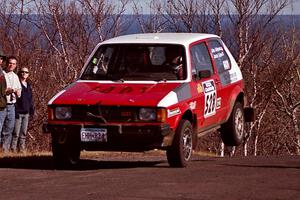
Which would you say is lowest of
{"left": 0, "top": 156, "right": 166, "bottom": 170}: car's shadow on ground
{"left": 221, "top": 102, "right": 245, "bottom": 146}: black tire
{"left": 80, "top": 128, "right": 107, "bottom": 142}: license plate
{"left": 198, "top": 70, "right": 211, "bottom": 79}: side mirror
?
{"left": 0, "top": 156, "right": 166, "bottom": 170}: car's shadow on ground

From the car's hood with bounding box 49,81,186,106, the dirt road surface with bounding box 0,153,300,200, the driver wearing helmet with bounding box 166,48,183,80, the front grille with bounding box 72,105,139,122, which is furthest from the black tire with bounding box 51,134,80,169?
the driver wearing helmet with bounding box 166,48,183,80

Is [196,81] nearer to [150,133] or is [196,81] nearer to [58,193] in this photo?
[150,133]

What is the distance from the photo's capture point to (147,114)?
32.3 ft

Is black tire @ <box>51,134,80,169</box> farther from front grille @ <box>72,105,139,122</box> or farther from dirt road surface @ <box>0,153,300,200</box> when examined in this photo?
front grille @ <box>72,105,139,122</box>

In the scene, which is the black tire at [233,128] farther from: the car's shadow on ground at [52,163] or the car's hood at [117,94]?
the car's hood at [117,94]

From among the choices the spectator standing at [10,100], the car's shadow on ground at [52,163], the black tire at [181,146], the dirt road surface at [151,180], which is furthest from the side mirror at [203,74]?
the spectator standing at [10,100]

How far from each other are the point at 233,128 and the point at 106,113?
335 cm

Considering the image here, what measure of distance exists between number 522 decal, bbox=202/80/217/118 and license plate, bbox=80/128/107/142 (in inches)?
73.1

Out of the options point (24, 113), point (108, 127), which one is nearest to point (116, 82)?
point (108, 127)

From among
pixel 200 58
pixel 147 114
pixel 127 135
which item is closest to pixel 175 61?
pixel 200 58

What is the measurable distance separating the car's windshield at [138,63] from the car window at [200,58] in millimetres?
255

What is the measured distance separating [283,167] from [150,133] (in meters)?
1.86

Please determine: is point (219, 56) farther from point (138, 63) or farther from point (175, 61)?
point (138, 63)

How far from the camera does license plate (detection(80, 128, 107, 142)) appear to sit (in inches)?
389
